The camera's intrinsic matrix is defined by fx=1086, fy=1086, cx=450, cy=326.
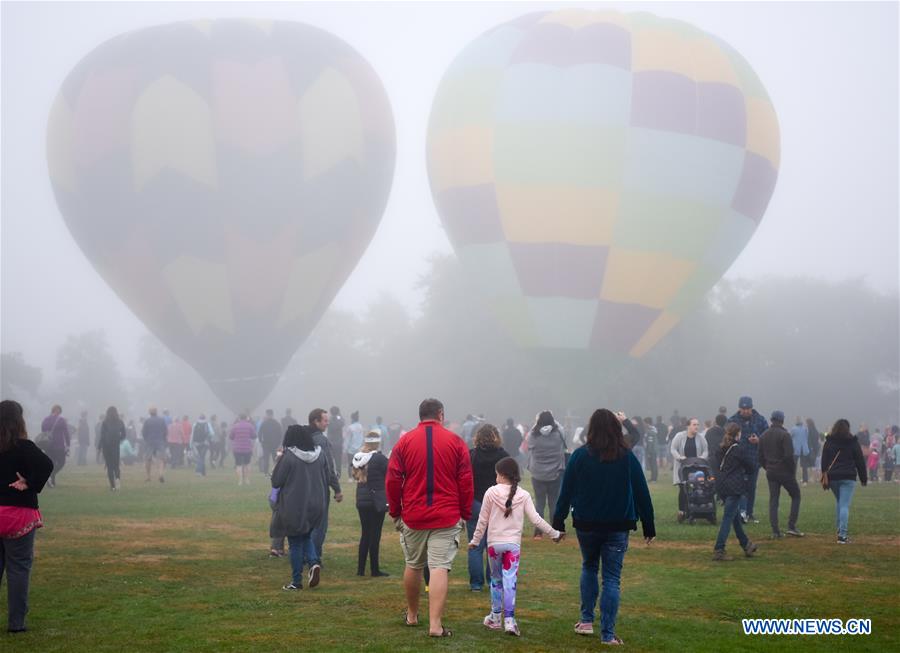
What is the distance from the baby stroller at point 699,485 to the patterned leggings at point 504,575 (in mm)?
8649

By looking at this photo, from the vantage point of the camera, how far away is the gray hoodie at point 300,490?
10.9 meters

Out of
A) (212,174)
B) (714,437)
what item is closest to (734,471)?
(714,437)

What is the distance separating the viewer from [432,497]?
8.59 metres

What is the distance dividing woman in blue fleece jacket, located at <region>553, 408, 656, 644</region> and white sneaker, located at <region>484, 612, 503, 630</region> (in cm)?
97

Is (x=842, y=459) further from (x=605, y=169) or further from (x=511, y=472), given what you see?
(x=605, y=169)

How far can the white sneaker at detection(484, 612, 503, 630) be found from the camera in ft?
29.3

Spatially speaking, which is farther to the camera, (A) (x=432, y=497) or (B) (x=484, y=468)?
(B) (x=484, y=468)

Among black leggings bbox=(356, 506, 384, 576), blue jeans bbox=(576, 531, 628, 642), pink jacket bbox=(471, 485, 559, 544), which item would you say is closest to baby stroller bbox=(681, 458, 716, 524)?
black leggings bbox=(356, 506, 384, 576)

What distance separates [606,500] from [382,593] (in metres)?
3.34

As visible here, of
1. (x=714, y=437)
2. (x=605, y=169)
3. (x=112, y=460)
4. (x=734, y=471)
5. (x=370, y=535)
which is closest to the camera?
(x=370, y=535)

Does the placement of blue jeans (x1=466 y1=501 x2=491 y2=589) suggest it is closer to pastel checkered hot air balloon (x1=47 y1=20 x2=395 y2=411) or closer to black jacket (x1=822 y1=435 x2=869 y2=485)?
black jacket (x1=822 y1=435 x2=869 y2=485)

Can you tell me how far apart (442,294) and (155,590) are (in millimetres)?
51693

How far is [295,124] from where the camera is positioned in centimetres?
3494

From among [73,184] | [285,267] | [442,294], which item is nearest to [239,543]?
[285,267]
